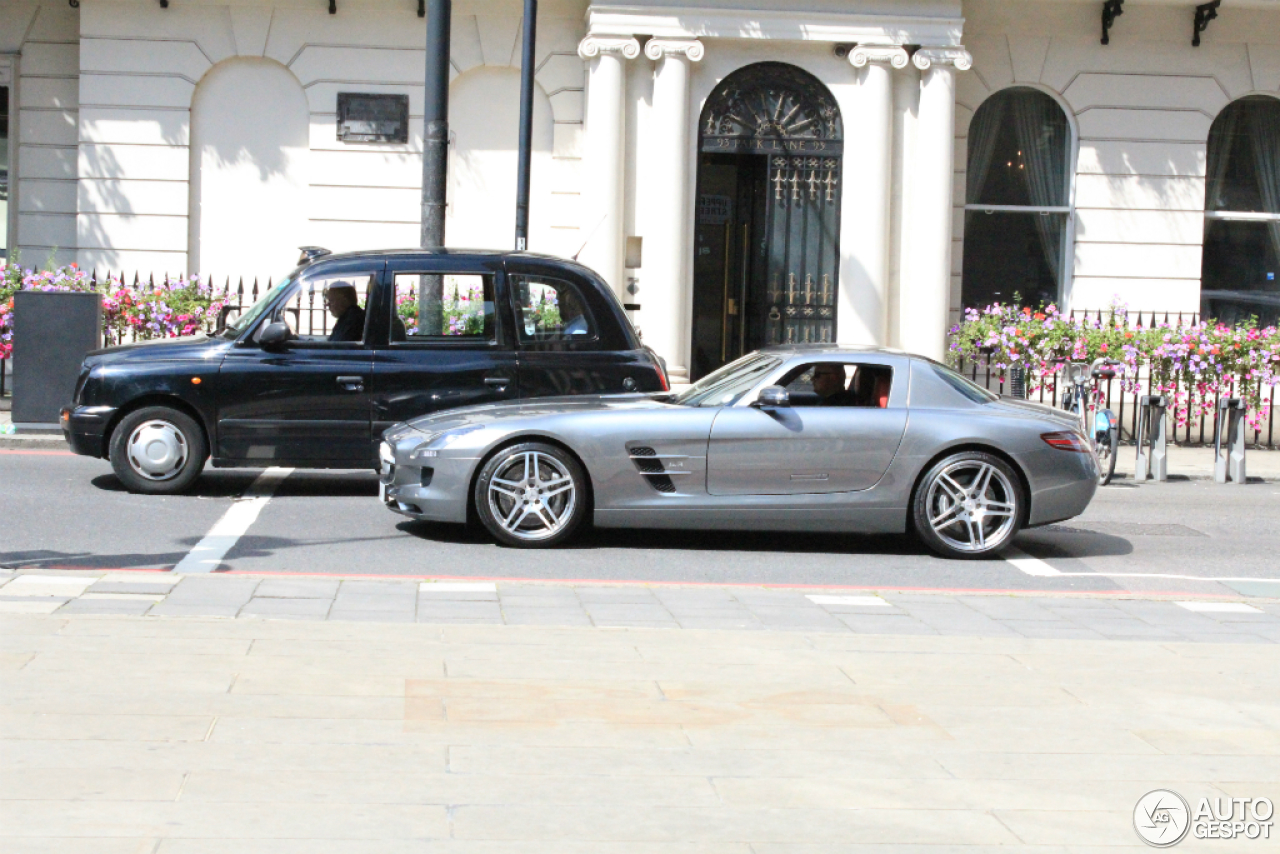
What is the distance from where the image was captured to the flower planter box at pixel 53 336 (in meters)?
13.0

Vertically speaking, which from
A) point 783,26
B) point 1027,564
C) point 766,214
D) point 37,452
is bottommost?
point 1027,564

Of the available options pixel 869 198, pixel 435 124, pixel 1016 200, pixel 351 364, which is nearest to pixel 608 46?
pixel 869 198

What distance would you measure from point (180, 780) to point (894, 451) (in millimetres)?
5760

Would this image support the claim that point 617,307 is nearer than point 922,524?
No

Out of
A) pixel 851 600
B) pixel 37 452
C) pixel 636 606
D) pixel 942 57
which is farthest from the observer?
pixel 942 57

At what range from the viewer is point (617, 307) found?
11.2 metres

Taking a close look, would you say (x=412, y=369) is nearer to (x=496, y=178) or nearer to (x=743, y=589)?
(x=743, y=589)

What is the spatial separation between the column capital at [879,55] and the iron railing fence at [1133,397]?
365 cm

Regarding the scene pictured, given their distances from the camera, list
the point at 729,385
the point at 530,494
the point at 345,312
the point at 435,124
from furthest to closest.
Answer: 1. the point at 435,124
2. the point at 345,312
3. the point at 729,385
4. the point at 530,494

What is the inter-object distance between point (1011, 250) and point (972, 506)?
424 inches

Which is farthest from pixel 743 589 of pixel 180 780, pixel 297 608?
pixel 180 780

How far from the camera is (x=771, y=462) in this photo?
919cm

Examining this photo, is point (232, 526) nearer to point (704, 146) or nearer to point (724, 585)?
point (724, 585)
